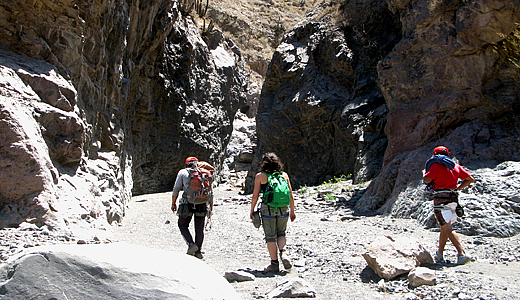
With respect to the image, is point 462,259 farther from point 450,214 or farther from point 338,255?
point 338,255

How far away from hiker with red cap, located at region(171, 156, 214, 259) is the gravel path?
1.39 feet

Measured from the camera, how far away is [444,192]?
480 cm

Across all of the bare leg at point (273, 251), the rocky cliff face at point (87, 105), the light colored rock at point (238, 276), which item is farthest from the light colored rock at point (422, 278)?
the rocky cliff face at point (87, 105)

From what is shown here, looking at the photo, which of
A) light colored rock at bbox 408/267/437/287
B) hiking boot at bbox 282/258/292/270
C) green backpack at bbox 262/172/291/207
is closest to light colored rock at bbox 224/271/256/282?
hiking boot at bbox 282/258/292/270

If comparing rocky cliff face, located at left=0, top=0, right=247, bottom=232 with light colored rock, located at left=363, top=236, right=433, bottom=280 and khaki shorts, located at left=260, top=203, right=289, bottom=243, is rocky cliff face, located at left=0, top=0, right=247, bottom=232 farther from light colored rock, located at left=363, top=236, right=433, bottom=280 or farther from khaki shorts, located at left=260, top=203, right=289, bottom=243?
light colored rock, located at left=363, top=236, right=433, bottom=280

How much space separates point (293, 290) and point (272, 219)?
114 centimetres

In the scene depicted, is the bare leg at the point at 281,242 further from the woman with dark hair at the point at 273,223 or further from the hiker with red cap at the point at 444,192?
the hiker with red cap at the point at 444,192

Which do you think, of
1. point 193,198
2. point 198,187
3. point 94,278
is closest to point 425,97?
point 198,187

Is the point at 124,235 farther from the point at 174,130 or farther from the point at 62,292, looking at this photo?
the point at 174,130

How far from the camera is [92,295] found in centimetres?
243

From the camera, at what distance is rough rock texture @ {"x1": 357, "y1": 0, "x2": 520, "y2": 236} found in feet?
26.3

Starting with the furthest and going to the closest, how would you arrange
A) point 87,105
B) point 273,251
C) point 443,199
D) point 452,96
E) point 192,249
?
point 452,96, point 87,105, point 192,249, point 443,199, point 273,251

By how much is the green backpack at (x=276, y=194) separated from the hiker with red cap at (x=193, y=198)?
1.09 meters

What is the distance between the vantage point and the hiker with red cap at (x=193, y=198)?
5355mm
